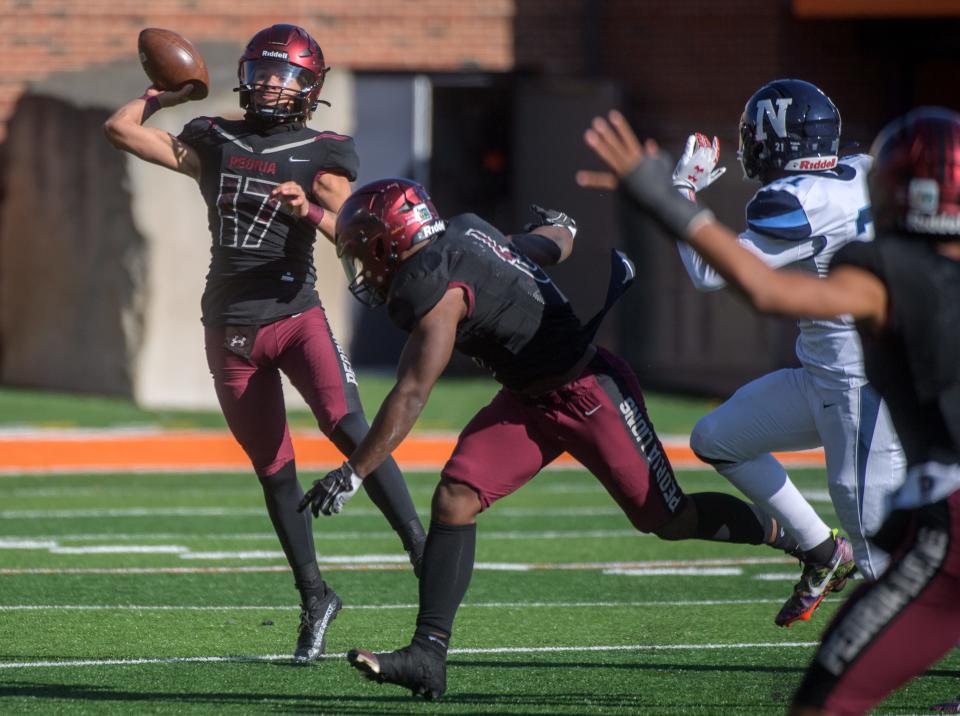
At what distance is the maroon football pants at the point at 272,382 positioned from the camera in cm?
568

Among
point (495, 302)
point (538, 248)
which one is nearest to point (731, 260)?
point (495, 302)

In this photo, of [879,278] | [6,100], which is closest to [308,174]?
[879,278]

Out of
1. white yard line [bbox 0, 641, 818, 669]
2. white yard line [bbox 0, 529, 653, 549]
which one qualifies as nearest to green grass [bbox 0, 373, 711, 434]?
→ white yard line [bbox 0, 529, 653, 549]

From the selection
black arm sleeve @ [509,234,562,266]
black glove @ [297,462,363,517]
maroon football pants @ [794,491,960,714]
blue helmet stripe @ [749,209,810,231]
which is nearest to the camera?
maroon football pants @ [794,491,960,714]

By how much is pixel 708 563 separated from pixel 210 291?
3.37 metres

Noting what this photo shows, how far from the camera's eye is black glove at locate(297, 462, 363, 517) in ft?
14.7

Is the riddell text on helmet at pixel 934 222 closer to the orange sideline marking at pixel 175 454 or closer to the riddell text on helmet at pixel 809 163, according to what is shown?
the riddell text on helmet at pixel 809 163

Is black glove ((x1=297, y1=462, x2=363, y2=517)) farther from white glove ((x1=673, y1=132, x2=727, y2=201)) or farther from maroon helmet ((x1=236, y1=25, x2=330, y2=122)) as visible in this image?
maroon helmet ((x1=236, y1=25, x2=330, y2=122))

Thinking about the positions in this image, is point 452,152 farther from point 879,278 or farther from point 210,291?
point 879,278

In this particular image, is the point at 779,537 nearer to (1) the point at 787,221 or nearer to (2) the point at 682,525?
(2) the point at 682,525

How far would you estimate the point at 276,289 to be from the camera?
5.77 metres

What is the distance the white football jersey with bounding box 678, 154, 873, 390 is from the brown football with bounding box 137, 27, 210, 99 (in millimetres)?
2161

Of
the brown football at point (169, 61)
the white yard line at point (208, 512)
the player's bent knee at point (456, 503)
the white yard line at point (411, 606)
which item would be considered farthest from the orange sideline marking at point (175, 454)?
the player's bent knee at point (456, 503)

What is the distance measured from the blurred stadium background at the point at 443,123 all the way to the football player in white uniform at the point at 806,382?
9714 mm
